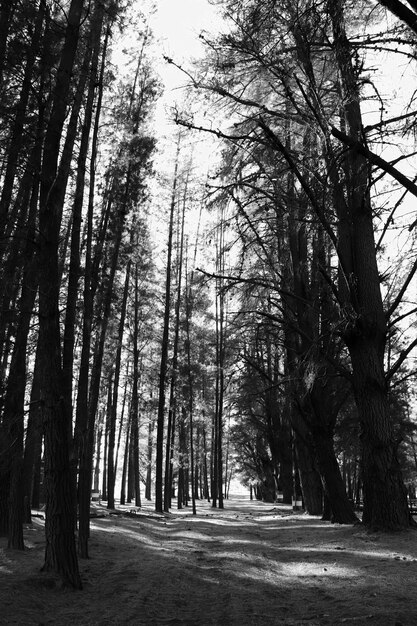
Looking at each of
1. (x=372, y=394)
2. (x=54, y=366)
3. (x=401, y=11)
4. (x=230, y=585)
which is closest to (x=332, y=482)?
(x=372, y=394)

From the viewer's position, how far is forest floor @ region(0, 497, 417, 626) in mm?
4551

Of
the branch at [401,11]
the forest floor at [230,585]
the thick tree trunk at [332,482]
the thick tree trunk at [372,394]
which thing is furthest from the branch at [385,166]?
the thick tree trunk at [332,482]

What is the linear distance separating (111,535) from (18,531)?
370cm

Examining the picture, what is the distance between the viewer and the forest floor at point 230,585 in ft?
14.9

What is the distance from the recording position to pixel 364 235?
8633mm

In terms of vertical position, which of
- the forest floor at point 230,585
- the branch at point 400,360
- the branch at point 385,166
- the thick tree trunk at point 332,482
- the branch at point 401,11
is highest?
the branch at point 401,11

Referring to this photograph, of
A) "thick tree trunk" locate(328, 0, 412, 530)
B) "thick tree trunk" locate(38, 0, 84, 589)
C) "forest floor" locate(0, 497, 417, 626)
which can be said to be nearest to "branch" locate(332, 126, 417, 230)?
"thick tree trunk" locate(328, 0, 412, 530)

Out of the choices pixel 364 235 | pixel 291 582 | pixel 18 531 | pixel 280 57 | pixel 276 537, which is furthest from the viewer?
pixel 276 537

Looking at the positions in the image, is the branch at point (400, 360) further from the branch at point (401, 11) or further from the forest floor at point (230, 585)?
the branch at point (401, 11)

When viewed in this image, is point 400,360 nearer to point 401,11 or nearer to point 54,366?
point 54,366

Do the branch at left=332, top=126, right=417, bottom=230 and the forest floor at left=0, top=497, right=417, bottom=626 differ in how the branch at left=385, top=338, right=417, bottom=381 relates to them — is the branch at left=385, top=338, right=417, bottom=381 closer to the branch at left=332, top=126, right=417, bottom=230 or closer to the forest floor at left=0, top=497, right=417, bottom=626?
the forest floor at left=0, top=497, right=417, bottom=626

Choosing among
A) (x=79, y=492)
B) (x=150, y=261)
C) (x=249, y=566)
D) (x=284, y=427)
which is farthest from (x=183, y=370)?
(x=249, y=566)

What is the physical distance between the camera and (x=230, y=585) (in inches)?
234

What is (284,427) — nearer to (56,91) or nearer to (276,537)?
(276,537)
